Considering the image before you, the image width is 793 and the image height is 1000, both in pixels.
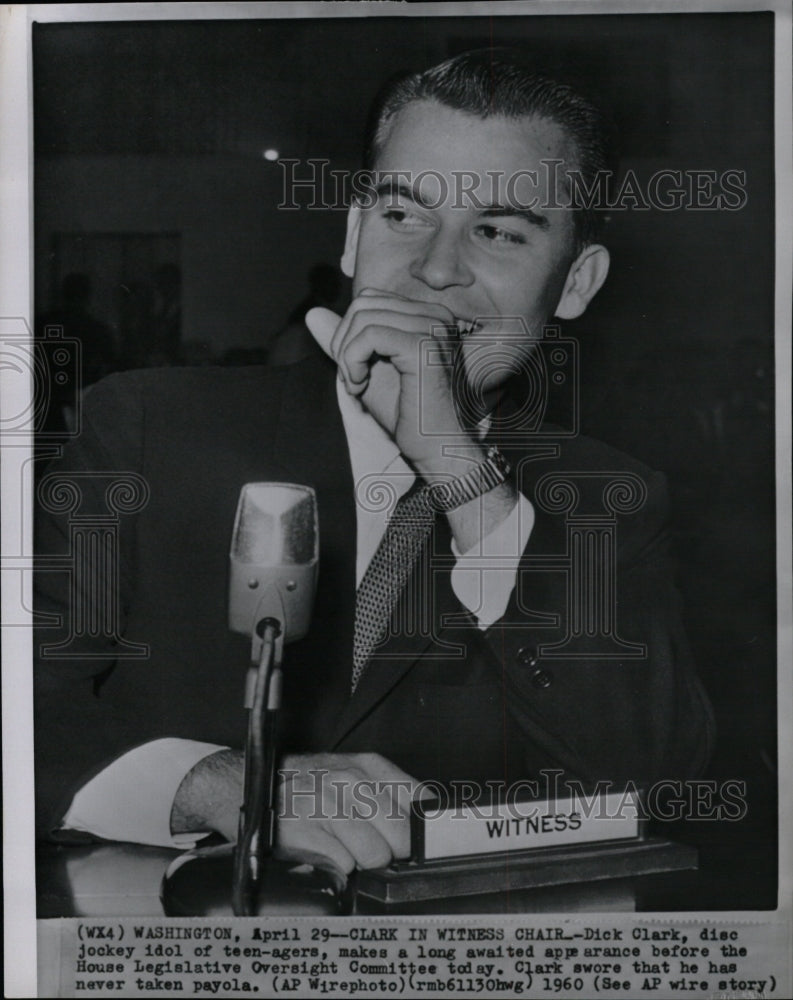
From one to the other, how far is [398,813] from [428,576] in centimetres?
38

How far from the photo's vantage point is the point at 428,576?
6.04 ft

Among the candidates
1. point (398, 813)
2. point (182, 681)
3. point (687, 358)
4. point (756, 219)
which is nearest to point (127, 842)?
point (182, 681)

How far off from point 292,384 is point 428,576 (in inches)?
14.9

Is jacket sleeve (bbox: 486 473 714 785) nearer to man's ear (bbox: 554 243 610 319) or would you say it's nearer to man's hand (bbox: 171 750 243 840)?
man's ear (bbox: 554 243 610 319)

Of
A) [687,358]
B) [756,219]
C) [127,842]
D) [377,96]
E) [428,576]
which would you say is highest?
[377,96]

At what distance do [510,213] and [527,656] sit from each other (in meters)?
0.71

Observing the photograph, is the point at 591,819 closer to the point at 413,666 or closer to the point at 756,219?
the point at 413,666

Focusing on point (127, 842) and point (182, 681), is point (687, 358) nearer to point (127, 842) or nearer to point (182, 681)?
point (182, 681)

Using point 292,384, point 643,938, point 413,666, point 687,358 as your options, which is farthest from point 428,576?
point 643,938

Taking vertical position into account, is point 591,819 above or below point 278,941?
above

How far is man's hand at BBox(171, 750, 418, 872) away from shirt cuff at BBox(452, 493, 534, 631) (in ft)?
0.96

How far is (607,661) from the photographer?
6.06ft

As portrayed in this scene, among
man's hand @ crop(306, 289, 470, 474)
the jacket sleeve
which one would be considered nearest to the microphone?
man's hand @ crop(306, 289, 470, 474)

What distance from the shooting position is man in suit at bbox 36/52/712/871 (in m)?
1.82
